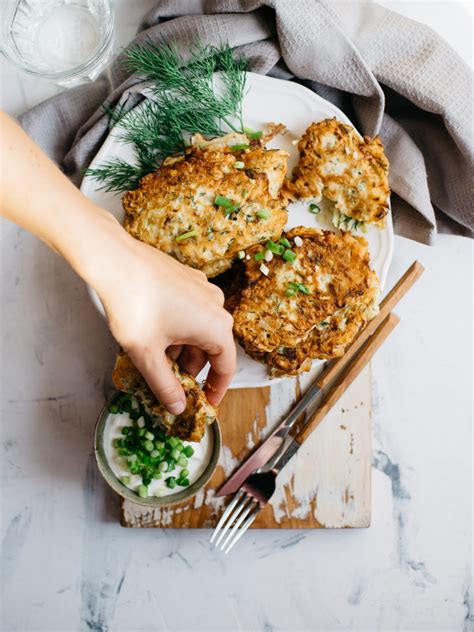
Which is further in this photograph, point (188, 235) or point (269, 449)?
point (269, 449)

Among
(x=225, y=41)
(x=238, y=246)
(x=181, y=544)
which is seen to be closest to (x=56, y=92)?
(x=225, y=41)

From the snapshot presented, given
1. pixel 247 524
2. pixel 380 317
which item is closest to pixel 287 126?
pixel 380 317

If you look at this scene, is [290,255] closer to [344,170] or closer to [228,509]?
[344,170]

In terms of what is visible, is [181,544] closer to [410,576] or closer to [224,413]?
[224,413]

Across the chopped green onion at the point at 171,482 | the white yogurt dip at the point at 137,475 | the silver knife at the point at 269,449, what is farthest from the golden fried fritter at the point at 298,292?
the chopped green onion at the point at 171,482

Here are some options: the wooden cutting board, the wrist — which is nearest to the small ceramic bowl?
the wooden cutting board

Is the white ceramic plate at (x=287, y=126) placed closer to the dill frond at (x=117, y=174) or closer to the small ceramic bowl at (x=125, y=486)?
the dill frond at (x=117, y=174)
